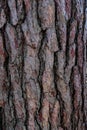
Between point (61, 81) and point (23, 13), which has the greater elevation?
point (23, 13)

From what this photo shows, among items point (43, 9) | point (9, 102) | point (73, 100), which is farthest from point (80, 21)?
point (9, 102)

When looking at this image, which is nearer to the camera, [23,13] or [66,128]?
[23,13]

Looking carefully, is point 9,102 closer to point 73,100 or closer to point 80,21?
point 73,100

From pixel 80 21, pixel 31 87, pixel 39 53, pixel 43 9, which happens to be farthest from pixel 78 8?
pixel 31 87

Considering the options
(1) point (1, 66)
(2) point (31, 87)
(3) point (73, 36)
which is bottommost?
(2) point (31, 87)

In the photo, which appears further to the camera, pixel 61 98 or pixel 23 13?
pixel 61 98

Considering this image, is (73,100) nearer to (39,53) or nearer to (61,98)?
(61,98)
